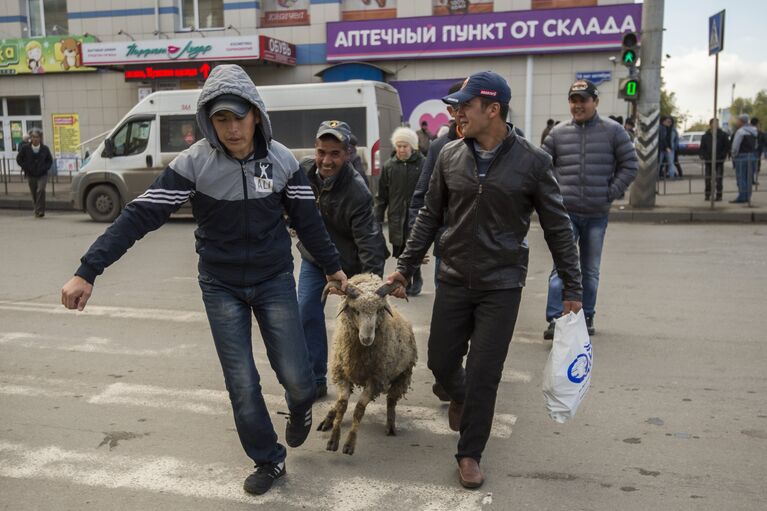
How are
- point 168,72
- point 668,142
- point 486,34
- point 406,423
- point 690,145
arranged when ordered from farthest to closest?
point 690,145, point 168,72, point 668,142, point 486,34, point 406,423

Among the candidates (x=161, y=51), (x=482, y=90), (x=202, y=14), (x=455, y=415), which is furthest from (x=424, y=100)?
(x=482, y=90)

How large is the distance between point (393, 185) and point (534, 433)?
13.6 ft

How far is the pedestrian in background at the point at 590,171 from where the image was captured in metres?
6.40

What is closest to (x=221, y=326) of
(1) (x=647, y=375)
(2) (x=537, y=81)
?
(1) (x=647, y=375)

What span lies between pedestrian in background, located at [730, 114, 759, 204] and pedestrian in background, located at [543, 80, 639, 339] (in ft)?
37.0

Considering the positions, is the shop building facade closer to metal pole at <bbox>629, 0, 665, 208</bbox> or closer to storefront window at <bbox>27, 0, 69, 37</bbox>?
storefront window at <bbox>27, 0, 69, 37</bbox>

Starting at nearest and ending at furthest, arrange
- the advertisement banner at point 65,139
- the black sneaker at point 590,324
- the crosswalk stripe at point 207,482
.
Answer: the crosswalk stripe at point 207,482
the black sneaker at point 590,324
the advertisement banner at point 65,139

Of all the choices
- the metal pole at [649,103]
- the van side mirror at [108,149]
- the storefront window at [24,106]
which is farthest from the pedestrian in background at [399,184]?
the storefront window at [24,106]

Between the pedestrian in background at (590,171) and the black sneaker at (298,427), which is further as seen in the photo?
the pedestrian in background at (590,171)

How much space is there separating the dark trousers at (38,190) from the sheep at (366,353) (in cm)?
1497

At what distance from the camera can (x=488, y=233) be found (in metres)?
3.82

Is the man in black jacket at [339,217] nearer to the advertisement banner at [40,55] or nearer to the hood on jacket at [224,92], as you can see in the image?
the hood on jacket at [224,92]

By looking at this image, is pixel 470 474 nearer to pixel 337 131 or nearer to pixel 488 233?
pixel 488 233

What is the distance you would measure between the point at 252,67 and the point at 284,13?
197 centimetres
